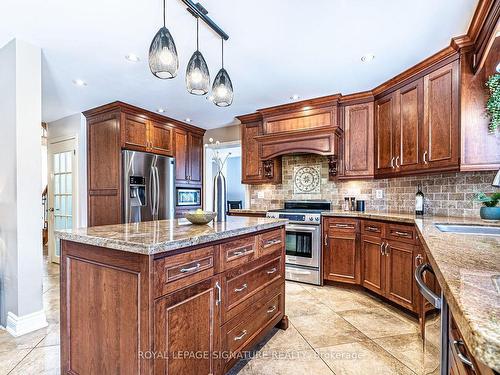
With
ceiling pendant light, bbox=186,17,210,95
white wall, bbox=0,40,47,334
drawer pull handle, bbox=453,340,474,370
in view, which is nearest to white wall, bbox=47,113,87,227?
white wall, bbox=0,40,47,334

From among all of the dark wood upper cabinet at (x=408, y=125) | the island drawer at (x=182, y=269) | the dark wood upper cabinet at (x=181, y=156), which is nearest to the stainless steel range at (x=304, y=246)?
the dark wood upper cabinet at (x=408, y=125)

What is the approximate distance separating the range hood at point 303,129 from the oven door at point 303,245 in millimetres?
901

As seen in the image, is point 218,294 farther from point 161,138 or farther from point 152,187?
point 161,138

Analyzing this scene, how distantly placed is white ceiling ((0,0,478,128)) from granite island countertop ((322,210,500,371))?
1633 mm

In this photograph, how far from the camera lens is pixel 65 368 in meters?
1.55

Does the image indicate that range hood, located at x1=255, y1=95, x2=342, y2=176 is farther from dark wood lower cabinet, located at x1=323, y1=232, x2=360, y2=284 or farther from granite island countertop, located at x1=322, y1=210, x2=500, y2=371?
granite island countertop, located at x1=322, y1=210, x2=500, y2=371

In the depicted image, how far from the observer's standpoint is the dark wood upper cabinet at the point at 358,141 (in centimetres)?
344

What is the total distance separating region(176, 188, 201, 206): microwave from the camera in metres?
4.59

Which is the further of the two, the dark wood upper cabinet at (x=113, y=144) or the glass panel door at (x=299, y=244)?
the dark wood upper cabinet at (x=113, y=144)

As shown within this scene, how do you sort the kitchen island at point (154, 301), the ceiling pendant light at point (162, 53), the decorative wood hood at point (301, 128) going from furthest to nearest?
1. the decorative wood hood at point (301, 128)
2. the ceiling pendant light at point (162, 53)
3. the kitchen island at point (154, 301)

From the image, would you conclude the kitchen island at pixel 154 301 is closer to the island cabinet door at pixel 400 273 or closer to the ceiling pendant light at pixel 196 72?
the ceiling pendant light at pixel 196 72

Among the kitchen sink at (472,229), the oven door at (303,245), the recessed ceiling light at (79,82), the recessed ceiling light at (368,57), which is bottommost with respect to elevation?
the oven door at (303,245)

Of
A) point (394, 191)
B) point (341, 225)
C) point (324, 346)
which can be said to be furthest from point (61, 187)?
point (394, 191)

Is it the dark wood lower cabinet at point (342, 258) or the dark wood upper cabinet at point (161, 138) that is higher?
the dark wood upper cabinet at point (161, 138)
